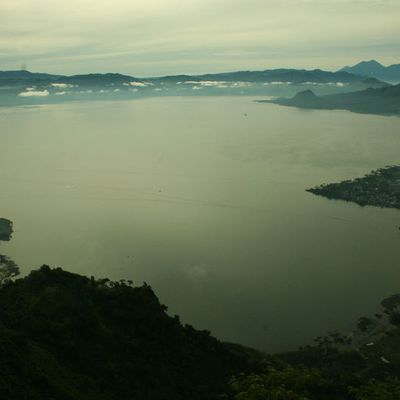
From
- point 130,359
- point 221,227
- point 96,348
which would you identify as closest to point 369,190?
point 221,227

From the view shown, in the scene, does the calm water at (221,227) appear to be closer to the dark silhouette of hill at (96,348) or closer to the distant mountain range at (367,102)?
the dark silhouette of hill at (96,348)

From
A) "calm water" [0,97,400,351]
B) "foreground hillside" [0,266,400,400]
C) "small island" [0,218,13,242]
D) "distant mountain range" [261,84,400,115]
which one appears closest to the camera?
"foreground hillside" [0,266,400,400]

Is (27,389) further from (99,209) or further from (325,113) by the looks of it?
(325,113)

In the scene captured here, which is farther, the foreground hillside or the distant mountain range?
the distant mountain range

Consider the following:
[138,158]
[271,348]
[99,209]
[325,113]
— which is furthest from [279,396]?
[325,113]

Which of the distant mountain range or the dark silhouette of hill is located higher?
the distant mountain range

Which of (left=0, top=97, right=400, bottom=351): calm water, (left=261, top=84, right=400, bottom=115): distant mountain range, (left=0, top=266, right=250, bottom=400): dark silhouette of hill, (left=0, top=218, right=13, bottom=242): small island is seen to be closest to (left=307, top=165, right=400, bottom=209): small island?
(left=0, top=97, right=400, bottom=351): calm water

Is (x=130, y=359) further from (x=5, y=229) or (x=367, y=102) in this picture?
(x=367, y=102)

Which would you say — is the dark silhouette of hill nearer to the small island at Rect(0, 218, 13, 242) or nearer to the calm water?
the calm water

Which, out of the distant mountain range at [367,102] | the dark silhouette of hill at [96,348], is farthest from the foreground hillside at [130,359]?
the distant mountain range at [367,102]
